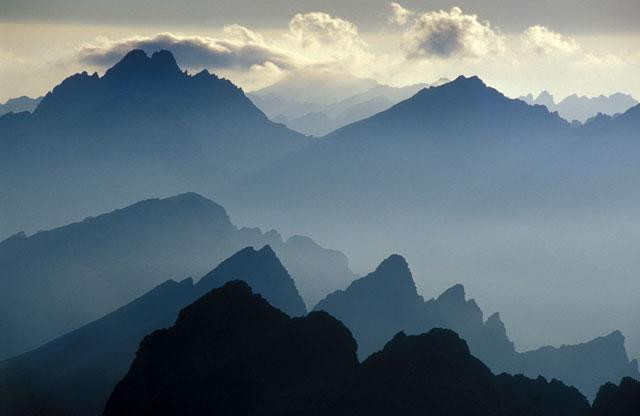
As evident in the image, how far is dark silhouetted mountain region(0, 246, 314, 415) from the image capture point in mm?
101438

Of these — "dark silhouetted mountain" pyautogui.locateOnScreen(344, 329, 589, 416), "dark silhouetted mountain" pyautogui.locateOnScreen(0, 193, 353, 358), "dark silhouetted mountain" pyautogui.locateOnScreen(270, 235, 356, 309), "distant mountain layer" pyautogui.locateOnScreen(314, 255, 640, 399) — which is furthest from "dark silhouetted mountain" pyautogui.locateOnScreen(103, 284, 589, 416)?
"dark silhouetted mountain" pyautogui.locateOnScreen(270, 235, 356, 309)

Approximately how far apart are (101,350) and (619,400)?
76.8 metres

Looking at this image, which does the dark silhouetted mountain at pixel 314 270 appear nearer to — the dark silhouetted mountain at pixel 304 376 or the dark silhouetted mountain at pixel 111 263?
the dark silhouetted mountain at pixel 111 263

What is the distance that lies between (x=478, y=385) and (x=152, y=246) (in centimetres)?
12444

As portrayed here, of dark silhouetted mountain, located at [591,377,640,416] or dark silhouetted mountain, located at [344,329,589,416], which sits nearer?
dark silhouetted mountain, located at [591,377,640,416]

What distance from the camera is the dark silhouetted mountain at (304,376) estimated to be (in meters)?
66.8

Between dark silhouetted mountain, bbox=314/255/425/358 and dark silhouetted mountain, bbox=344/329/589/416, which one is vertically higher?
dark silhouetted mountain, bbox=344/329/589/416

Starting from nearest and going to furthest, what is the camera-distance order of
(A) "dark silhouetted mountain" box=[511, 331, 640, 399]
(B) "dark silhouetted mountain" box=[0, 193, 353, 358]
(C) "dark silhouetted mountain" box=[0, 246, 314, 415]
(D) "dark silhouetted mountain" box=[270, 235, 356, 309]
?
(C) "dark silhouetted mountain" box=[0, 246, 314, 415] → (A) "dark silhouetted mountain" box=[511, 331, 640, 399] → (B) "dark silhouetted mountain" box=[0, 193, 353, 358] → (D) "dark silhouetted mountain" box=[270, 235, 356, 309]

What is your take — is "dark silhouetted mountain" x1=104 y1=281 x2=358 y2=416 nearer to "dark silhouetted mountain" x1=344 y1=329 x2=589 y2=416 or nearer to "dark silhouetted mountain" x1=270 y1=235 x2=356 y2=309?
"dark silhouetted mountain" x1=344 y1=329 x2=589 y2=416

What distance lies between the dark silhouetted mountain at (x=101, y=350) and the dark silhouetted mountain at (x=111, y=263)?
123 feet

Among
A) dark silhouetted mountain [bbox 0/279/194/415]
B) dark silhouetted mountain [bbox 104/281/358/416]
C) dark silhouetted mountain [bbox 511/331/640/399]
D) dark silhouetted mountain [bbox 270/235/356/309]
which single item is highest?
dark silhouetted mountain [bbox 104/281/358/416]

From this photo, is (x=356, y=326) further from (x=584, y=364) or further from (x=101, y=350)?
(x=101, y=350)

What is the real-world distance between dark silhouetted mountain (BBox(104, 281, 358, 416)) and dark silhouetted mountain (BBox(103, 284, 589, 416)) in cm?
10

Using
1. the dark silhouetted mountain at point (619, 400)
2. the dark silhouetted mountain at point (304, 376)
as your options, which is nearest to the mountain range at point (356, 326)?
the dark silhouetted mountain at point (304, 376)
